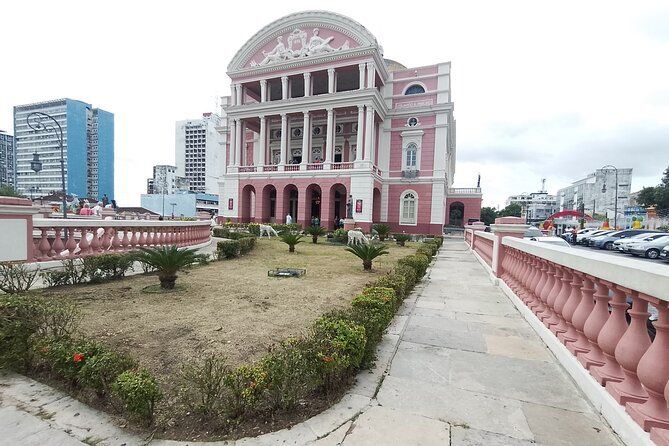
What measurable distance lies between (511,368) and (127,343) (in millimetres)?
4171

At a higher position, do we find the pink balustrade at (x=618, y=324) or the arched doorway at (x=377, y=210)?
the arched doorway at (x=377, y=210)

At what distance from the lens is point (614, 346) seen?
2.25m

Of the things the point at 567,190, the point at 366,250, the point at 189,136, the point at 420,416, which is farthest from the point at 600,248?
the point at 567,190

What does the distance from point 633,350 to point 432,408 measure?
1438 mm

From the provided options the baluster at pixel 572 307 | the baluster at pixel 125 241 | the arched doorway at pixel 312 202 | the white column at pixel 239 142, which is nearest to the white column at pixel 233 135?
the white column at pixel 239 142

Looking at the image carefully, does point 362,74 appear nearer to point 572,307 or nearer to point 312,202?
point 312,202

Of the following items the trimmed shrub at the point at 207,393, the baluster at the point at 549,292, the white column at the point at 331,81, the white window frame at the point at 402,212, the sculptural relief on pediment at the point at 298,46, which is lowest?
the trimmed shrub at the point at 207,393

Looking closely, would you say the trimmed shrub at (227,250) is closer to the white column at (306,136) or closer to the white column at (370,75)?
the white column at (306,136)

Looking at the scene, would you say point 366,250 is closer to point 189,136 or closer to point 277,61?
point 277,61

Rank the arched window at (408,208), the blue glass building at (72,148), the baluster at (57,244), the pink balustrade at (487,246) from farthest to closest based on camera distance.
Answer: the blue glass building at (72,148)
the arched window at (408,208)
the pink balustrade at (487,246)
the baluster at (57,244)

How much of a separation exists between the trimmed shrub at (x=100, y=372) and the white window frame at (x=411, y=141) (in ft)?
87.1

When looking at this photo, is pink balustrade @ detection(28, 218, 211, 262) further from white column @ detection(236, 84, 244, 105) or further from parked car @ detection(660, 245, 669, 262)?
parked car @ detection(660, 245, 669, 262)

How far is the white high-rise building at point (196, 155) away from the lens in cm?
8900

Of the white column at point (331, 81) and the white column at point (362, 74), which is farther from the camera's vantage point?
the white column at point (331, 81)
